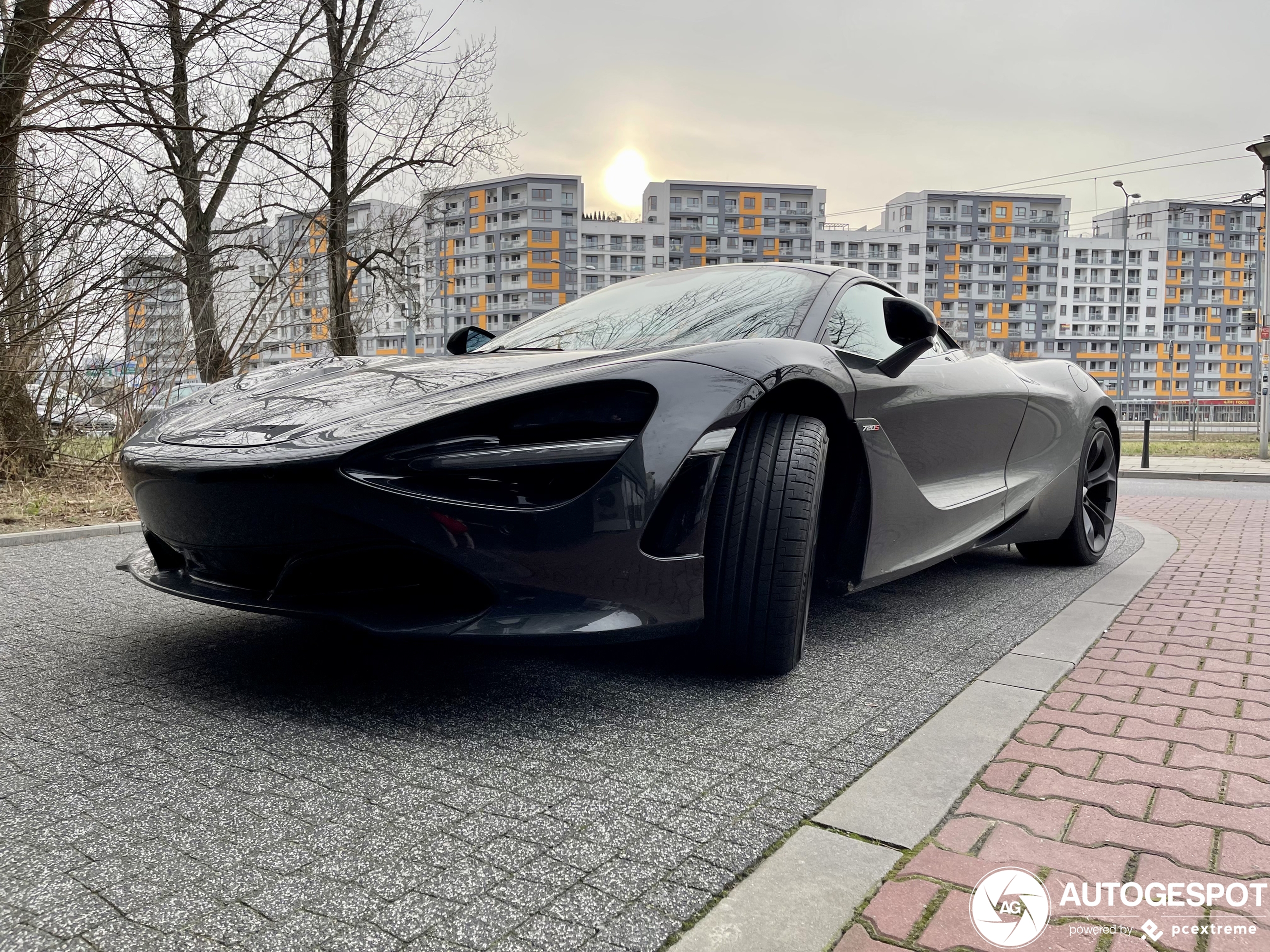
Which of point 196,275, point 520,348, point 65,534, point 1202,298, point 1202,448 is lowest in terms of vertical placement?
point 1202,448

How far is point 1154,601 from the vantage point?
388 cm

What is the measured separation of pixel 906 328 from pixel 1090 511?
94.1 inches

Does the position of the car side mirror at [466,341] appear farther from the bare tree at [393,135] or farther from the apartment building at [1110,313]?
the apartment building at [1110,313]

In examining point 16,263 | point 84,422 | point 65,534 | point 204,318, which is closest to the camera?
point 65,534

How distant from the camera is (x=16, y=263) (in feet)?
20.4

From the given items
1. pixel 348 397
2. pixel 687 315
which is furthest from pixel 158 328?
pixel 687 315

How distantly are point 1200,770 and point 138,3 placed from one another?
6947 mm

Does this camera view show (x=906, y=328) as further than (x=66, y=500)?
No

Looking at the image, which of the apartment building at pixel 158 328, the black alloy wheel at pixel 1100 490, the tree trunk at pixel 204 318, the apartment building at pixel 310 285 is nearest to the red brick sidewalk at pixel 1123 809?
the black alloy wheel at pixel 1100 490

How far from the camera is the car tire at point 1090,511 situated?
4.63 meters

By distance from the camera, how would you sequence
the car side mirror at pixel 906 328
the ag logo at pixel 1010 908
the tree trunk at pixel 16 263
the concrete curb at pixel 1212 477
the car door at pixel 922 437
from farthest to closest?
the concrete curb at pixel 1212 477, the tree trunk at pixel 16 263, the car side mirror at pixel 906 328, the car door at pixel 922 437, the ag logo at pixel 1010 908

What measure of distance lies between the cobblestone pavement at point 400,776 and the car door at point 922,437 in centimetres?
38

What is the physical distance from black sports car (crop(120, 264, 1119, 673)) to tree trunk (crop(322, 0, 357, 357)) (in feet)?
20.1
